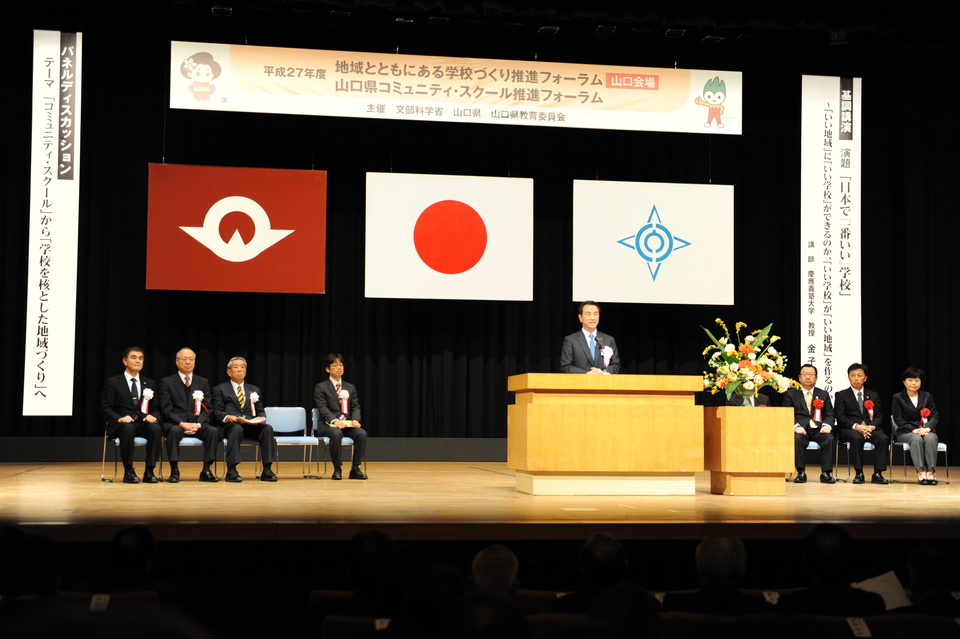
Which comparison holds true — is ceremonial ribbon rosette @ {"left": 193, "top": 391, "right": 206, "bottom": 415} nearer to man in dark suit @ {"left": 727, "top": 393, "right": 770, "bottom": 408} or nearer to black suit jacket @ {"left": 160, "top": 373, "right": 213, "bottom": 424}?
black suit jacket @ {"left": 160, "top": 373, "right": 213, "bottom": 424}

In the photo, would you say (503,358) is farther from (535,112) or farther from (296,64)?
(296,64)

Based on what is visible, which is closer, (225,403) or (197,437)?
(197,437)

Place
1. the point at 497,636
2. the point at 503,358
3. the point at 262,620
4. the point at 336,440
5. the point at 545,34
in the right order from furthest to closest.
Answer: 1. the point at 503,358
2. the point at 545,34
3. the point at 336,440
4. the point at 262,620
5. the point at 497,636

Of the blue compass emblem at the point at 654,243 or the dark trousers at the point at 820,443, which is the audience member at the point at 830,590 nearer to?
the dark trousers at the point at 820,443

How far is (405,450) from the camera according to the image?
30.1 ft

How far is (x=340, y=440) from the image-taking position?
742 centimetres

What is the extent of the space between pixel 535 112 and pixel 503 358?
8.05 feet

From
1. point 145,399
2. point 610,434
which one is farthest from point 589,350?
point 145,399

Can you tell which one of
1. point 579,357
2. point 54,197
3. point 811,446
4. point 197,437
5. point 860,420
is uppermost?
point 54,197

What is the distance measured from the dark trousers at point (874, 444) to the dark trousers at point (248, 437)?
4.55 meters

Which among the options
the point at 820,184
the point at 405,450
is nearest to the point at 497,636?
the point at 405,450

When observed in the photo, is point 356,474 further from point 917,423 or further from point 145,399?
point 917,423

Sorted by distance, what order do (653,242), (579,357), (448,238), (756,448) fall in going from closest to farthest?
(756,448)
(579,357)
(448,238)
(653,242)

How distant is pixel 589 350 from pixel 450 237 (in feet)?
7.72
